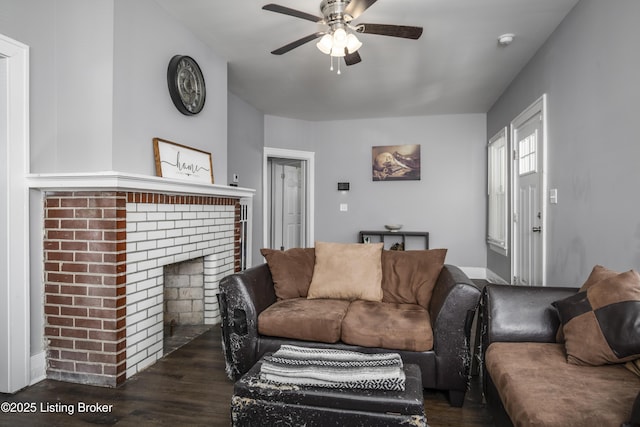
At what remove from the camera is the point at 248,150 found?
17.0 feet

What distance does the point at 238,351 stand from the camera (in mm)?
2191

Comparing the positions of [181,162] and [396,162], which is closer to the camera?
[181,162]

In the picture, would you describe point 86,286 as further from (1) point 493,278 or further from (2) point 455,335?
(1) point 493,278

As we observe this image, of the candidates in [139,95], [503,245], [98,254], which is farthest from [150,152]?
[503,245]

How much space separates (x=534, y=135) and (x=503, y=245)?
5.16ft

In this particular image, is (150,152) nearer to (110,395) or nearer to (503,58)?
(110,395)

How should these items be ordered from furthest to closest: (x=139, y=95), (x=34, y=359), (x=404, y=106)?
(x=404, y=106) → (x=139, y=95) → (x=34, y=359)

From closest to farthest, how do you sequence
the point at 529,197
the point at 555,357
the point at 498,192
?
the point at 555,357
the point at 529,197
the point at 498,192

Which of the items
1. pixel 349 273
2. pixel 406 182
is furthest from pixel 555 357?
pixel 406 182

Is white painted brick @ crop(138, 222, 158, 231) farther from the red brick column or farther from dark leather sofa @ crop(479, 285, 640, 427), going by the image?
dark leather sofa @ crop(479, 285, 640, 427)

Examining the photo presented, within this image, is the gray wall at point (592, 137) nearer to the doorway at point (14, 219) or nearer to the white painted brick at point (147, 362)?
the white painted brick at point (147, 362)

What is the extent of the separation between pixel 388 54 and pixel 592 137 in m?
1.87

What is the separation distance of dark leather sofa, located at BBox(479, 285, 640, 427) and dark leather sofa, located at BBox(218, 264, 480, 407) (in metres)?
0.10

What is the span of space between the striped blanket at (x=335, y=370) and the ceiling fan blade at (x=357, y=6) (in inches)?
76.0
